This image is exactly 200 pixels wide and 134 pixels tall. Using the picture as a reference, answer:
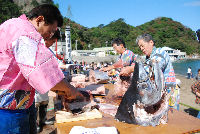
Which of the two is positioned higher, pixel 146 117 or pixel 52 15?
pixel 52 15

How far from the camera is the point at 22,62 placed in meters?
1.06

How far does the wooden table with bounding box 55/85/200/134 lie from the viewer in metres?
1.37

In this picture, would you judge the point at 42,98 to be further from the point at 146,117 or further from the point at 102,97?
the point at 146,117

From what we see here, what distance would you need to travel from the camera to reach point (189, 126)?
1488 mm

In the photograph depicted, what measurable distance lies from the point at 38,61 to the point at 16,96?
475 mm

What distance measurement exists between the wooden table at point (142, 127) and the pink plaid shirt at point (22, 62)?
1.79ft

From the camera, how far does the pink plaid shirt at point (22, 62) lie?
106 centimetres

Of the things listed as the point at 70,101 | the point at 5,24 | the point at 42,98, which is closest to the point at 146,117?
the point at 70,101

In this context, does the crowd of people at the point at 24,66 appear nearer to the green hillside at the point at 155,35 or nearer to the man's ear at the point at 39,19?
the man's ear at the point at 39,19

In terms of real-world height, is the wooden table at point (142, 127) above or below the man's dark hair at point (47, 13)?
below

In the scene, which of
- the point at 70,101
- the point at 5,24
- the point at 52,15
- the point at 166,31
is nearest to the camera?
the point at 5,24

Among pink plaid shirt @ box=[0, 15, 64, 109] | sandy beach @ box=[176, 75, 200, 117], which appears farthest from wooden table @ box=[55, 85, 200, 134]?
sandy beach @ box=[176, 75, 200, 117]

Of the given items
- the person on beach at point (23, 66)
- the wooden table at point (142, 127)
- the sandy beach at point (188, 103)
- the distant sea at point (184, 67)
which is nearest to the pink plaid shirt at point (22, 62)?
the person on beach at point (23, 66)

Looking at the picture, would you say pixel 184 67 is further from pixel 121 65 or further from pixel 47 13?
pixel 47 13
